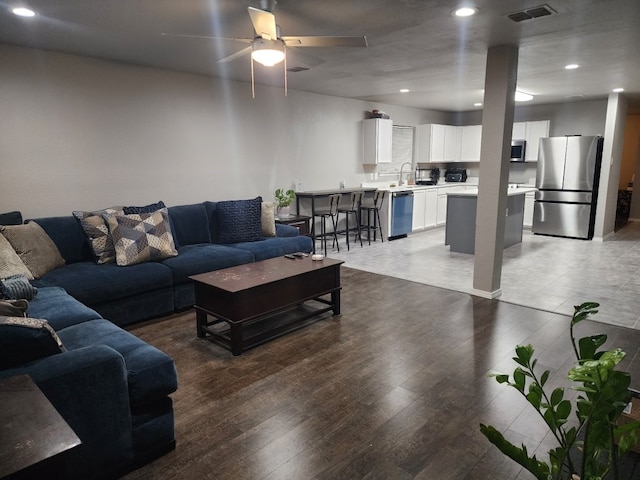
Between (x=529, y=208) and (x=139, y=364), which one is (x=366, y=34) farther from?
(x=529, y=208)

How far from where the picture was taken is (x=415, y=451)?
6.69 ft

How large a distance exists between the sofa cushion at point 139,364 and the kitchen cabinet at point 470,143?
A: 8.31m

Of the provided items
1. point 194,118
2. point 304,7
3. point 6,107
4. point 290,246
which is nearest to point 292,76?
point 194,118

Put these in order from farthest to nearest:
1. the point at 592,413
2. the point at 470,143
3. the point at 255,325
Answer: the point at 470,143 < the point at 255,325 < the point at 592,413

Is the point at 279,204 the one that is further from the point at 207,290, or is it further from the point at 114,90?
the point at 207,290

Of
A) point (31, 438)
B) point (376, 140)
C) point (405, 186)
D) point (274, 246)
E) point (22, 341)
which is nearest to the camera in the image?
point (31, 438)

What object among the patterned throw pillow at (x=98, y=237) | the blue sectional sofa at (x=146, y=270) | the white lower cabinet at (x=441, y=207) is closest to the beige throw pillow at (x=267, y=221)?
the blue sectional sofa at (x=146, y=270)

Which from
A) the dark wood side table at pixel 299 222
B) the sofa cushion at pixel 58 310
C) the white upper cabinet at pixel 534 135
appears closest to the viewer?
the sofa cushion at pixel 58 310

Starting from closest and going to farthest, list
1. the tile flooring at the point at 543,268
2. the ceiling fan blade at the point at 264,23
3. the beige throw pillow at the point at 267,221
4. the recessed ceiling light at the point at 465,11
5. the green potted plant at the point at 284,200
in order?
1. the ceiling fan blade at the point at 264,23
2. the recessed ceiling light at the point at 465,11
3. the tile flooring at the point at 543,268
4. the beige throw pillow at the point at 267,221
5. the green potted plant at the point at 284,200

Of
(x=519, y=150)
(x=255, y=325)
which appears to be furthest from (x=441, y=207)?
(x=255, y=325)

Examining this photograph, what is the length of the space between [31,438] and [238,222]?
12.3 ft

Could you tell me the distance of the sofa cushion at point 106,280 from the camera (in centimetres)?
326

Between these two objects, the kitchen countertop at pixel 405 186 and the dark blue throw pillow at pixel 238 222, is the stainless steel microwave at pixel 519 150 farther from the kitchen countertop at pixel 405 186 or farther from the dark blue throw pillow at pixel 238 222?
the dark blue throw pillow at pixel 238 222

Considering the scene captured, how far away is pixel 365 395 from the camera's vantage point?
2.53m
